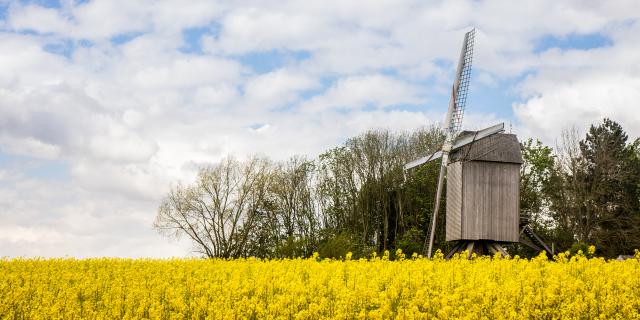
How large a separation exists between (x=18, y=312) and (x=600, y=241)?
40.9 m

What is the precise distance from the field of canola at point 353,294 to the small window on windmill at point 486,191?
50.4 feet

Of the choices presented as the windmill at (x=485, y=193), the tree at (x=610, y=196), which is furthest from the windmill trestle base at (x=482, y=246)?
the tree at (x=610, y=196)

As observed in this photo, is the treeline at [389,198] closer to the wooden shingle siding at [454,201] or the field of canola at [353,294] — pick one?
the wooden shingle siding at [454,201]

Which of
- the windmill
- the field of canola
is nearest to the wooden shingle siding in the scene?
the windmill

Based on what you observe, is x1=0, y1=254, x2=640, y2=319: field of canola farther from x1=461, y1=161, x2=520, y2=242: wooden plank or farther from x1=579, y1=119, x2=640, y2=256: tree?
x1=579, y1=119, x2=640, y2=256: tree

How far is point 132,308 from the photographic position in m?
12.2

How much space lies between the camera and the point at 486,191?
33.2m

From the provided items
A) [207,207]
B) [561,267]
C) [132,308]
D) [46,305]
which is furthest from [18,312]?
[207,207]

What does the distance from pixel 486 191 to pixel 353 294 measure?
74.6ft

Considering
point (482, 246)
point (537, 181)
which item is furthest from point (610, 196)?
point (482, 246)

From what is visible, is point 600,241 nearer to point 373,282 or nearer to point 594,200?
point 594,200

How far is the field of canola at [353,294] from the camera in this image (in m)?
11.2

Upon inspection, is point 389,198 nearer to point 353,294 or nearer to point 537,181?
point 537,181

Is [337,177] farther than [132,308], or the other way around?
[337,177]
